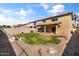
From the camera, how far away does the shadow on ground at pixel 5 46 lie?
281 cm

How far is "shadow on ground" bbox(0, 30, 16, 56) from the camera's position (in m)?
2.81

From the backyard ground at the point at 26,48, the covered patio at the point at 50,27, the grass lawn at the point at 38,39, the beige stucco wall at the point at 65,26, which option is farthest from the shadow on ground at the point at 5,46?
the beige stucco wall at the point at 65,26

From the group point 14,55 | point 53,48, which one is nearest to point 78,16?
point 53,48

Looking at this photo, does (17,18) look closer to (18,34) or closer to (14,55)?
(18,34)

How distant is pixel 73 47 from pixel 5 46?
0.87 meters

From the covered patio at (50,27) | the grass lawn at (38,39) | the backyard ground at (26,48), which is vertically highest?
the covered patio at (50,27)

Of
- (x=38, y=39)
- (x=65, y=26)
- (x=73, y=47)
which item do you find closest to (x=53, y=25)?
(x=65, y=26)

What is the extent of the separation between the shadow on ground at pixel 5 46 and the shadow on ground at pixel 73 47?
680 mm

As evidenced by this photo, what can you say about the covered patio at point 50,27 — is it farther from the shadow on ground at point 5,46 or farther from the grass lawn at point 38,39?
the shadow on ground at point 5,46

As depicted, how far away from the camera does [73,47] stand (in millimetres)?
2811

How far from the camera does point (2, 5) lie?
277 cm

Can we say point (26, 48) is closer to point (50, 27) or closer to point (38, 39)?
point (38, 39)

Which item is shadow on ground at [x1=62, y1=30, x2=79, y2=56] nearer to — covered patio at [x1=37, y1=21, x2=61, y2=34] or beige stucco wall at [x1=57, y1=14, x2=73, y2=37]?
beige stucco wall at [x1=57, y1=14, x2=73, y2=37]

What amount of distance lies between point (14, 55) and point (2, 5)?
0.65m
